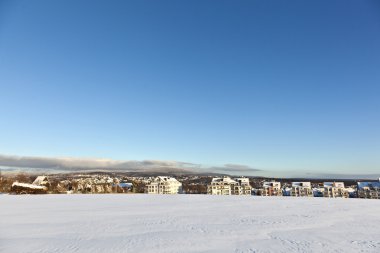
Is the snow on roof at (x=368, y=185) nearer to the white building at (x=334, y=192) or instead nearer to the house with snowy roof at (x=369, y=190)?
the house with snowy roof at (x=369, y=190)

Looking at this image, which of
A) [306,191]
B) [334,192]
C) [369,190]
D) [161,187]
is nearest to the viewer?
[369,190]

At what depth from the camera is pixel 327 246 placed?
351 inches

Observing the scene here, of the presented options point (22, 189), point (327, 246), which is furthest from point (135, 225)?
point (22, 189)

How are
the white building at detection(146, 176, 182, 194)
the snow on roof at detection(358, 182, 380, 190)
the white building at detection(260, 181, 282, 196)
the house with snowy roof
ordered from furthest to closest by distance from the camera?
the white building at detection(146, 176, 182, 194), the white building at detection(260, 181, 282, 196), the snow on roof at detection(358, 182, 380, 190), the house with snowy roof

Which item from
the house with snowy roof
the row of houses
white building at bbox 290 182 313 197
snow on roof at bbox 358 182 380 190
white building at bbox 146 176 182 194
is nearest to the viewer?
the house with snowy roof

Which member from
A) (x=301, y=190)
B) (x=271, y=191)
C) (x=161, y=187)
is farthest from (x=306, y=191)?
(x=161, y=187)

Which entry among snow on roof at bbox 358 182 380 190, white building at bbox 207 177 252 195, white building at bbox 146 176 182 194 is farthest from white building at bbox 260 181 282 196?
white building at bbox 146 176 182 194

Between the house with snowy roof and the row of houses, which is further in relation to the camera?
the row of houses

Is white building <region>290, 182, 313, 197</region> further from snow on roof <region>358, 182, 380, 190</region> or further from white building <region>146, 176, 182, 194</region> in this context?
white building <region>146, 176, 182, 194</region>

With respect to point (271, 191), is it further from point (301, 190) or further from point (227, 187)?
point (227, 187)

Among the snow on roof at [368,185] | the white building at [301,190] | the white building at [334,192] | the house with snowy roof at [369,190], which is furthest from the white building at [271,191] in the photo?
the snow on roof at [368,185]

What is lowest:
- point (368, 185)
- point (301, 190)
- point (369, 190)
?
point (301, 190)

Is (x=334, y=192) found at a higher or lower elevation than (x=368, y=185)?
lower

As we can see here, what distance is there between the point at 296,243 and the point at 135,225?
22.8 ft
